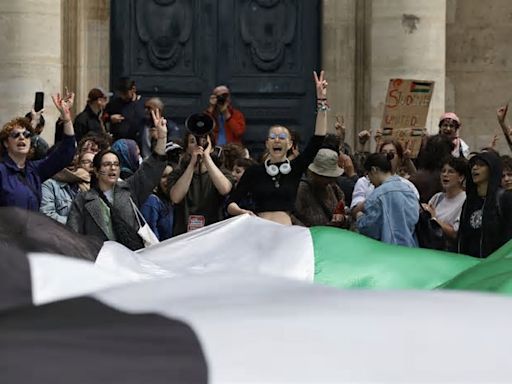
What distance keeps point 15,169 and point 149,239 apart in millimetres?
1158

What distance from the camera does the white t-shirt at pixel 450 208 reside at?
11445 millimetres

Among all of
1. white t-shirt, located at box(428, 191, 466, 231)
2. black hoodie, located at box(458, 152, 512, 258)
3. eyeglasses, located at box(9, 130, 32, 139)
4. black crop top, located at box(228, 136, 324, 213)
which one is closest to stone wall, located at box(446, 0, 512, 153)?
white t-shirt, located at box(428, 191, 466, 231)

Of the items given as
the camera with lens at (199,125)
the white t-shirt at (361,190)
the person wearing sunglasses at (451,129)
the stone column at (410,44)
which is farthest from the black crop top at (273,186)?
the stone column at (410,44)

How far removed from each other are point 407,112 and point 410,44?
2419mm

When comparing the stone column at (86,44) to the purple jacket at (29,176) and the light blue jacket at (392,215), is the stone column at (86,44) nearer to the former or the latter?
the purple jacket at (29,176)

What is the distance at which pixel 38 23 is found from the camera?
16641 mm

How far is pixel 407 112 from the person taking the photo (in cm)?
1497

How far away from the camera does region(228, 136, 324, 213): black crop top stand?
1069 centimetres

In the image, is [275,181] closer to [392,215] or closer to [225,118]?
[392,215]

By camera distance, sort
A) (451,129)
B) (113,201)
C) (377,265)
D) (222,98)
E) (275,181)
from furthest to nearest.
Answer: (222,98)
(451,129)
(275,181)
(113,201)
(377,265)

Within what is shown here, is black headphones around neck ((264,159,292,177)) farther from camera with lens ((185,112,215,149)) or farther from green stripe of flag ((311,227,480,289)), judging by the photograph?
green stripe of flag ((311,227,480,289))

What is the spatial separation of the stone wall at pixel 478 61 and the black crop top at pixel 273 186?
8.28 metres

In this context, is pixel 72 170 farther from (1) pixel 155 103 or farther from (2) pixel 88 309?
(2) pixel 88 309

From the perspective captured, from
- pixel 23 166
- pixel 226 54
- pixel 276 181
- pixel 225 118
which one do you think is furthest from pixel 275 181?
pixel 226 54
